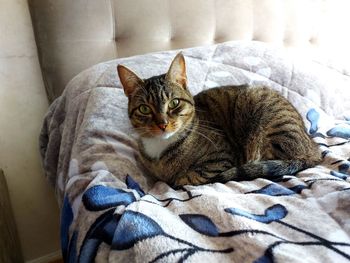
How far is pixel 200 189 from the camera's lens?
32.7 inches

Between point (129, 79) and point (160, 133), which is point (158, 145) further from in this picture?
point (129, 79)

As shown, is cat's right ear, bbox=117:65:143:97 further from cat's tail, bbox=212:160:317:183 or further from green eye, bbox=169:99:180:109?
cat's tail, bbox=212:160:317:183

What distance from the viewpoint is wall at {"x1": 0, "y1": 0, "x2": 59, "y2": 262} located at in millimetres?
1304

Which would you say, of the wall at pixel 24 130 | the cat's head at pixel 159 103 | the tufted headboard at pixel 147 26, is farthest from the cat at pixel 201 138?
the wall at pixel 24 130

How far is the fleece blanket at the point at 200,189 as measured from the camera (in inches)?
23.0

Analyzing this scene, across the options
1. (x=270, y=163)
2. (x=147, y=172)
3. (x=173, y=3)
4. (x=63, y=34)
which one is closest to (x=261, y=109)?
(x=270, y=163)

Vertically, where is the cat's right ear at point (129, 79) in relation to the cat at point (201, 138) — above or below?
above

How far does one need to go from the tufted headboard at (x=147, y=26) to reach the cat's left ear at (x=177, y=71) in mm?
463

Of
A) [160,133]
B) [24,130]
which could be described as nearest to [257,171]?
[160,133]

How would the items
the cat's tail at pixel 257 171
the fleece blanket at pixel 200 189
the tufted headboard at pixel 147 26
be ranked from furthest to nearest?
the tufted headboard at pixel 147 26
the cat's tail at pixel 257 171
the fleece blanket at pixel 200 189

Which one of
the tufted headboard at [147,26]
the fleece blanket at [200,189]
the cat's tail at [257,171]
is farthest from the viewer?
the tufted headboard at [147,26]

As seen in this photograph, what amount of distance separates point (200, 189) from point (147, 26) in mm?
838

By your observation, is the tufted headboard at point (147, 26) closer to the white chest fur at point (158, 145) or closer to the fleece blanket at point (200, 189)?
the fleece blanket at point (200, 189)

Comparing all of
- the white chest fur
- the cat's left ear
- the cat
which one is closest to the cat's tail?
the cat
